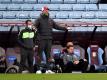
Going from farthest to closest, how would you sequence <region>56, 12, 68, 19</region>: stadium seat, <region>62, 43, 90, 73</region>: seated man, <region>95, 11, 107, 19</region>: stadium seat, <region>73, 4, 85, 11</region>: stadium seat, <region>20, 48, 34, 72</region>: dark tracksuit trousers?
1. <region>73, 4, 85, 11</region>: stadium seat
2. <region>56, 12, 68, 19</region>: stadium seat
3. <region>95, 11, 107, 19</region>: stadium seat
4. <region>20, 48, 34, 72</region>: dark tracksuit trousers
5. <region>62, 43, 90, 73</region>: seated man

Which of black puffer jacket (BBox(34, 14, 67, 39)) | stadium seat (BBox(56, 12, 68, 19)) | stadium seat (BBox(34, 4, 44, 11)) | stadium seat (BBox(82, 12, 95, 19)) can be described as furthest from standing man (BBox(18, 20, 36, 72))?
stadium seat (BBox(34, 4, 44, 11))

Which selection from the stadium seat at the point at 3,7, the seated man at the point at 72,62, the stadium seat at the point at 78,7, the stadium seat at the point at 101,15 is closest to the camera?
the seated man at the point at 72,62

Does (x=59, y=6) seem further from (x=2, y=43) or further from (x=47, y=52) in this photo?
(x=47, y=52)

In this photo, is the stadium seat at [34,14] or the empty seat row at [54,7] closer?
the stadium seat at [34,14]

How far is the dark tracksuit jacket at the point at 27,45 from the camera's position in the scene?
1229cm

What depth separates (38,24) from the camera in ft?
38.8

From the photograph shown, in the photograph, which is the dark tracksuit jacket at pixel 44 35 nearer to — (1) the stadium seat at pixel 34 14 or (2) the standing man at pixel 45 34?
(2) the standing man at pixel 45 34

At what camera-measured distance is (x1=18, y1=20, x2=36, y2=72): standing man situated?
12281 mm

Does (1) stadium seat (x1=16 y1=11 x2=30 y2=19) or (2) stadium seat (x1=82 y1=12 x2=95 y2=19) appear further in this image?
(2) stadium seat (x1=82 y1=12 x2=95 y2=19)

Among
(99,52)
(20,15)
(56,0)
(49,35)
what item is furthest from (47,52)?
(56,0)

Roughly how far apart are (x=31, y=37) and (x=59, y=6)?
848 centimetres

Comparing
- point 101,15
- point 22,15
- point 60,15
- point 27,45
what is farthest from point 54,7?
point 27,45

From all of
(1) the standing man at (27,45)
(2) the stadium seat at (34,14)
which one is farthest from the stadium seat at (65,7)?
(1) the standing man at (27,45)

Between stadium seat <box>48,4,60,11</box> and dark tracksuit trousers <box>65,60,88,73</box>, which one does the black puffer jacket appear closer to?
dark tracksuit trousers <box>65,60,88,73</box>
